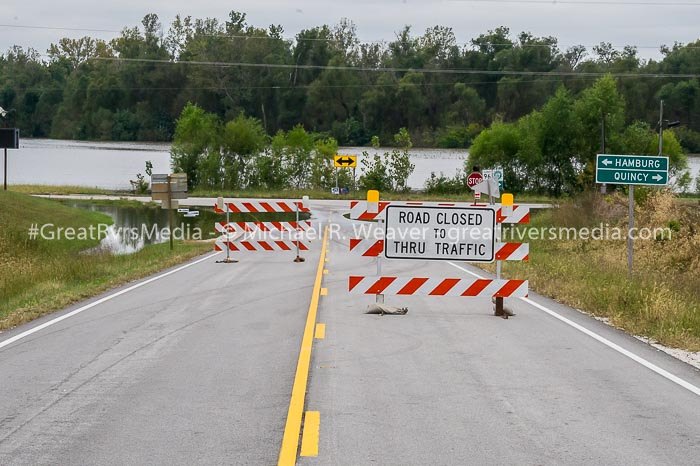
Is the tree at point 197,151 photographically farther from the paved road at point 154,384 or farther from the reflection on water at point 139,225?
the paved road at point 154,384

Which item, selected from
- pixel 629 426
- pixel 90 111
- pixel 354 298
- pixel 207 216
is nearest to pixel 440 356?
pixel 629 426

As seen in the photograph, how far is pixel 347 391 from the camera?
848cm

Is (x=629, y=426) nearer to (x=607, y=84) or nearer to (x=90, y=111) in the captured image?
(x=607, y=84)

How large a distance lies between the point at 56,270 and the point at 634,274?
12024 mm

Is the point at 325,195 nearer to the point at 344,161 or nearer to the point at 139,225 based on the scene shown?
the point at 344,161

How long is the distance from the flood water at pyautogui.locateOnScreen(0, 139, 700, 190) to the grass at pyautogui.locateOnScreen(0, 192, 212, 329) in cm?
4824

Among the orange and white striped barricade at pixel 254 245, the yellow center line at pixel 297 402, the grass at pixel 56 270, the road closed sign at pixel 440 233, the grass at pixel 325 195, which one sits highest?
the road closed sign at pixel 440 233

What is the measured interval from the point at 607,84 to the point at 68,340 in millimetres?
55338

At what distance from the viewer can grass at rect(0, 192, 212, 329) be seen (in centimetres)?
1510

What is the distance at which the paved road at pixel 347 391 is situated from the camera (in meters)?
6.71

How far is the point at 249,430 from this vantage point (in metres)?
7.14

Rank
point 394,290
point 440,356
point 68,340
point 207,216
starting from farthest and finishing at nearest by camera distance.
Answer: point 207,216
point 394,290
point 68,340
point 440,356
